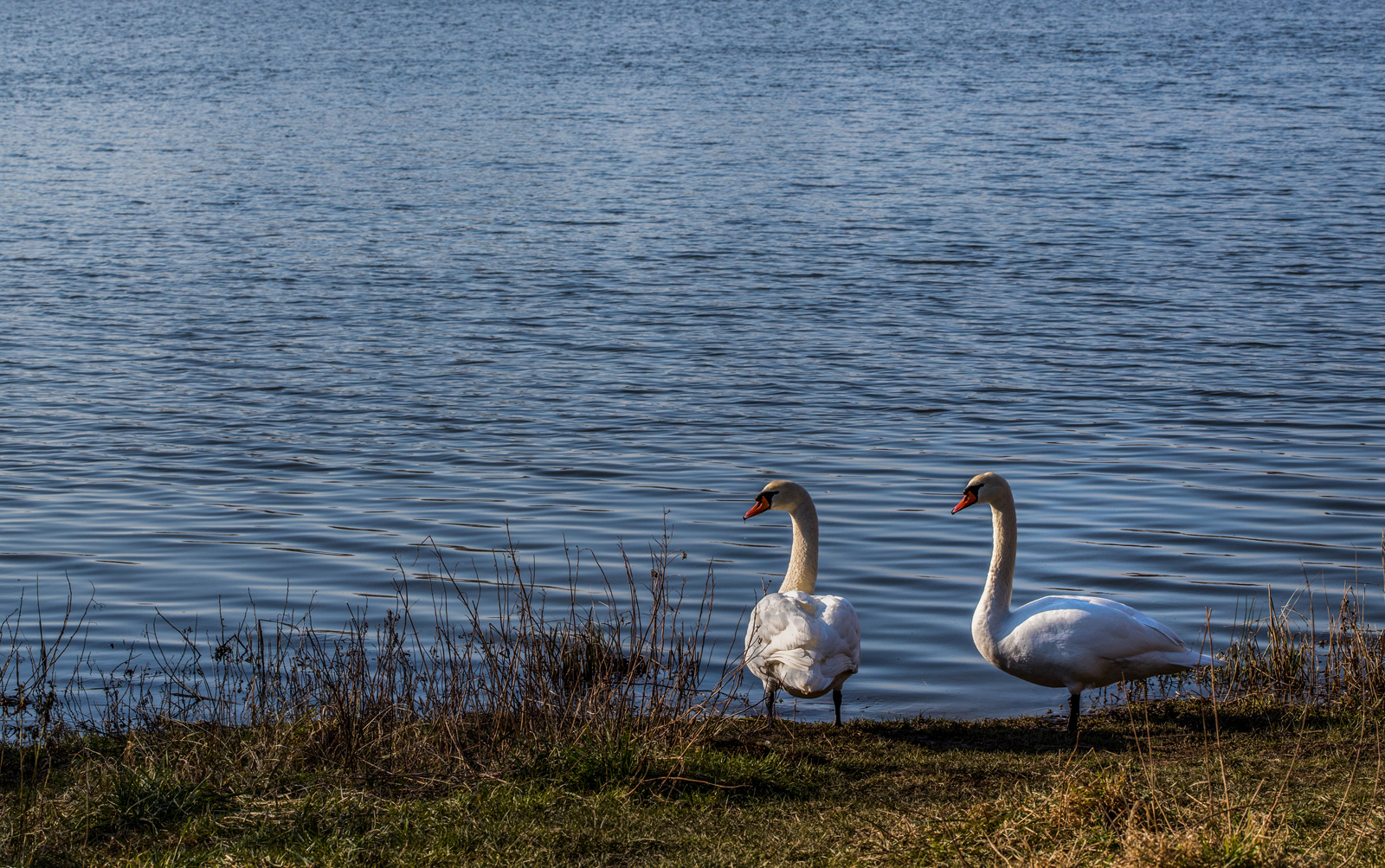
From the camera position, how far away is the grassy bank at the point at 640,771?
491 cm

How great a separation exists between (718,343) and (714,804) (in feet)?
42.4

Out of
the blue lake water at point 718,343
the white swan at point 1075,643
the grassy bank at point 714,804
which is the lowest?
the grassy bank at point 714,804

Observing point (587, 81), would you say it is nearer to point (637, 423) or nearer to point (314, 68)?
point (314, 68)

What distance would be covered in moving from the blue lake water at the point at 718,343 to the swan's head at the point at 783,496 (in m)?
0.99

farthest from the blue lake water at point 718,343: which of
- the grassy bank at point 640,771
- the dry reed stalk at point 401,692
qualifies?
the grassy bank at point 640,771

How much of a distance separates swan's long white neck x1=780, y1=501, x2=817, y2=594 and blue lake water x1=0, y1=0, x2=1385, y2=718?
2.13 ft

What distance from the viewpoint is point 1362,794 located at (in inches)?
217

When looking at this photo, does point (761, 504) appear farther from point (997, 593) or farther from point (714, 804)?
point (714, 804)

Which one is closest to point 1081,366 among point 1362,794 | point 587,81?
point 1362,794

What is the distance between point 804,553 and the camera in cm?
852

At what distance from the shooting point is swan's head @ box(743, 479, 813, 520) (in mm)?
8641

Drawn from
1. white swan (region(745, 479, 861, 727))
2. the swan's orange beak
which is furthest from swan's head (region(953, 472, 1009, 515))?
white swan (region(745, 479, 861, 727))

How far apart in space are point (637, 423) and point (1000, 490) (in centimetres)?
675

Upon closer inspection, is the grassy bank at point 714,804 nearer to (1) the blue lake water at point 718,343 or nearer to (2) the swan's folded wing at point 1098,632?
(2) the swan's folded wing at point 1098,632
